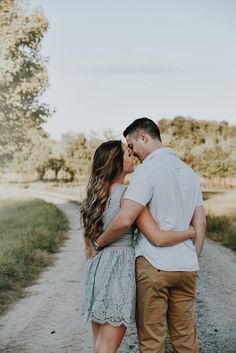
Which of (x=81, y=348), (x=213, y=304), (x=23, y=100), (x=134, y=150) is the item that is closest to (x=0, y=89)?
(x=23, y=100)

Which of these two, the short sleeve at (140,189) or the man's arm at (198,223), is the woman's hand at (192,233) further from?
the short sleeve at (140,189)

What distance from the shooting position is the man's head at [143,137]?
12.3 ft

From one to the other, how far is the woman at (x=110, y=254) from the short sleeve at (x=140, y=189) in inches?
3.6

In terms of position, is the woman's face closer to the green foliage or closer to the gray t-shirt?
the gray t-shirt

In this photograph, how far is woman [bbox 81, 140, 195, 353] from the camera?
12.0 feet

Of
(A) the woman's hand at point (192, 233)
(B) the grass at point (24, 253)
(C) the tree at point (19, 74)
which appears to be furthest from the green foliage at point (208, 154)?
(A) the woman's hand at point (192, 233)

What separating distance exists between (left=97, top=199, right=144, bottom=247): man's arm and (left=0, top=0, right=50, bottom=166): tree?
692 inches

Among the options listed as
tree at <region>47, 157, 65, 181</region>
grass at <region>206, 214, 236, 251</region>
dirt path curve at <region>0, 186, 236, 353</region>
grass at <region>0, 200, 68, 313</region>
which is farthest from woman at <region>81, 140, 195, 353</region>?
tree at <region>47, 157, 65, 181</region>

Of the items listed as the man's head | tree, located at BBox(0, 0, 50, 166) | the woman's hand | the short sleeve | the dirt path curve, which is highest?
tree, located at BBox(0, 0, 50, 166)

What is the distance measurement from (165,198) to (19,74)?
20.1m

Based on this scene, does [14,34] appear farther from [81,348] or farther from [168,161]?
[168,161]

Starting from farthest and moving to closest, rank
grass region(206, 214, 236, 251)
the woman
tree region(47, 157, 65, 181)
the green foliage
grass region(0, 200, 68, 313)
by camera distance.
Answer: tree region(47, 157, 65, 181) < the green foliage < grass region(206, 214, 236, 251) < grass region(0, 200, 68, 313) < the woman

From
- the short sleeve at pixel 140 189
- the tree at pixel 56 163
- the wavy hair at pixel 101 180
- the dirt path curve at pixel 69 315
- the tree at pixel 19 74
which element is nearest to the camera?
the short sleeve at pixel 140 189

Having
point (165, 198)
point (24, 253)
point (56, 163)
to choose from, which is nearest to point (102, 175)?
point (165, 198)
